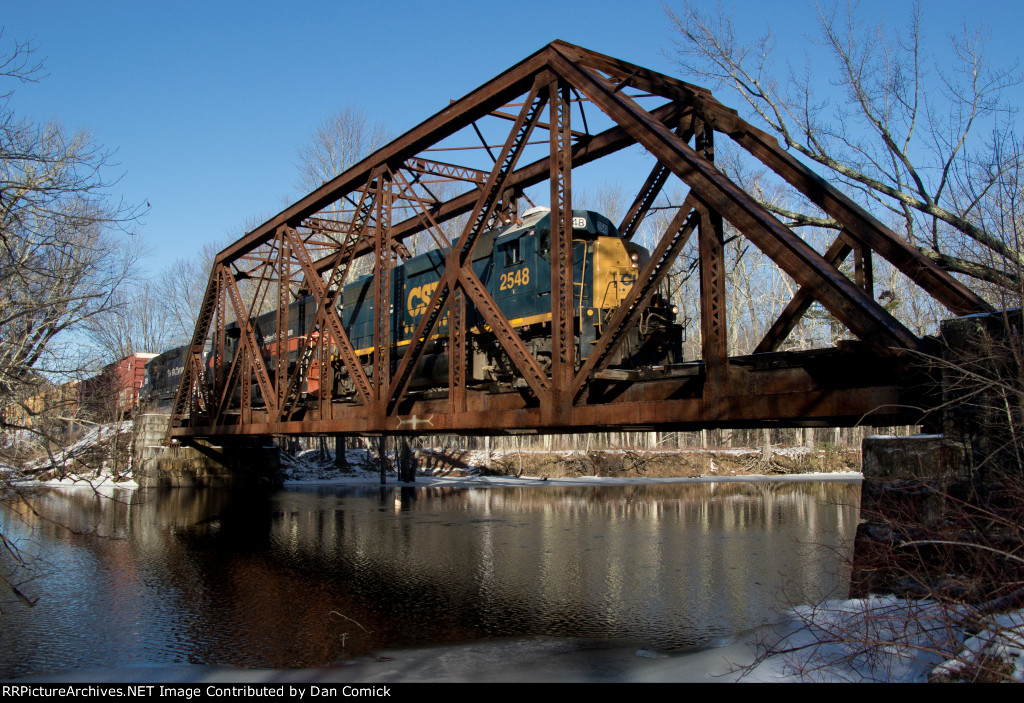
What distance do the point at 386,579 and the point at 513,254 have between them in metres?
6.68

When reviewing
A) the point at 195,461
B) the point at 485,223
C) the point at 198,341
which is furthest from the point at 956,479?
the point at 195,461

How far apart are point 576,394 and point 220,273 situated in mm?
18006

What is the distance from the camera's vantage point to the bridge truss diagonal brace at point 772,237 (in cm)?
659

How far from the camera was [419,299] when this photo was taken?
56.0 ft

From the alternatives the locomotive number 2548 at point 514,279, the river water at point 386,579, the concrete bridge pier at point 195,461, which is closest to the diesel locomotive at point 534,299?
the locomotive number 2548 at point 514,279

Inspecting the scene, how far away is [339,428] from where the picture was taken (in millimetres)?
14961

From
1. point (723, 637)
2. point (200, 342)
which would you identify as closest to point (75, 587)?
point (723, 637)

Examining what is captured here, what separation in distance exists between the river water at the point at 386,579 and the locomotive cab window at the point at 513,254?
5.97 m

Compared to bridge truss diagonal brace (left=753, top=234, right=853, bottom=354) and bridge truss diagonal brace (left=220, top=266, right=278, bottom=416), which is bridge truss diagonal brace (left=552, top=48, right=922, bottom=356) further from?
bridge truss diagonal brace (left=220, top=266, right=278, bottom=416)

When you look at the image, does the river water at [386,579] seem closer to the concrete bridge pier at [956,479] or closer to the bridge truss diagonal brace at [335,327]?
the concrete bridge pier at [956,479]

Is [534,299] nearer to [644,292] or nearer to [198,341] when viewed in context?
[644,292]

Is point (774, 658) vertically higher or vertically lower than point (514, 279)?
lower

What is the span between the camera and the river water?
8.80 metres
